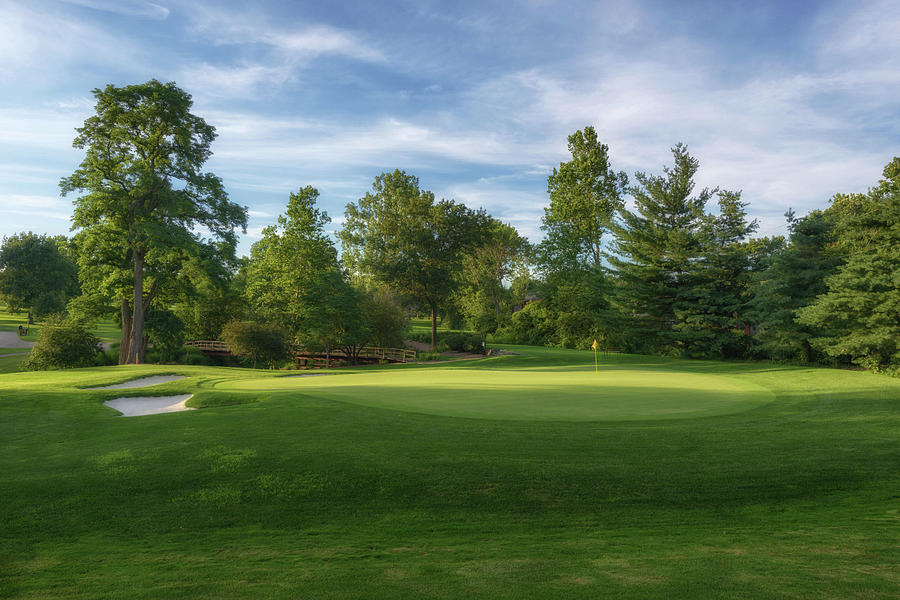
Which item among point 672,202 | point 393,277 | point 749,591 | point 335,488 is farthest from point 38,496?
point 393,277

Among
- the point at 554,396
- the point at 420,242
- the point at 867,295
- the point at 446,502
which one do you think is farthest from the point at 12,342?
the point at 867,295

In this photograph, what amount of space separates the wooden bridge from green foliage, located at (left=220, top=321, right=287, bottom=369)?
5.82 metres

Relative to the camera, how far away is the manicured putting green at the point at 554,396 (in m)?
9.32

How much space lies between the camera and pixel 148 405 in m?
10.9

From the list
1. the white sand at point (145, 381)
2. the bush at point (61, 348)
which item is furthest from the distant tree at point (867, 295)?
the bush at point (61, 348)

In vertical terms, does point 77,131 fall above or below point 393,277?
above

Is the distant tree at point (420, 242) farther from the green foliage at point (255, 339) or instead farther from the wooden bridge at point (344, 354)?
the green foliage at point (255, 339)

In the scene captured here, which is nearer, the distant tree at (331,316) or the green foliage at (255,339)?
the green foliage at (255,339)

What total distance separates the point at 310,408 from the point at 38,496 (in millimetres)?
4394

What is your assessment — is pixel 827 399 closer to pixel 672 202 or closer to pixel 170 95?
pixel 672 202

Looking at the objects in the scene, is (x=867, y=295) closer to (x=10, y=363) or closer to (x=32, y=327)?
(x=10, y=363)

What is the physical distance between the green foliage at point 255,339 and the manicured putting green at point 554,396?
39.4 feet

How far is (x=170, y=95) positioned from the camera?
25969 mm

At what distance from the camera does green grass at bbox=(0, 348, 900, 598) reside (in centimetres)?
361
